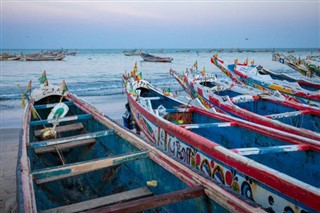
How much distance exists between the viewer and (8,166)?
19.5 ft

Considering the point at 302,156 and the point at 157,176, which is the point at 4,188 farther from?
the point at 302,156

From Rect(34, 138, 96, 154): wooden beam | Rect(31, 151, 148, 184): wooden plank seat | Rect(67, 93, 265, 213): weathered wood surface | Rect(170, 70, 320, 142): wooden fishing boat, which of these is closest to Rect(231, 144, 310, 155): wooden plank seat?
Rect(170, 70, 320, 142): wooden fishing boat

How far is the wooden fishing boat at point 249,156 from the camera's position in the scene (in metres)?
2.55

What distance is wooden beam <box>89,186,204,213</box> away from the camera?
6.97 ft

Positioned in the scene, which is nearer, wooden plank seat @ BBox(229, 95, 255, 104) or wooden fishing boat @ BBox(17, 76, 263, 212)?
wooden fishing boat @ BBox(17, 76, 263, 212)

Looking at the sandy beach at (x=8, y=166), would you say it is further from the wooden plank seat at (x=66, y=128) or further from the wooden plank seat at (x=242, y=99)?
the wooden plank seat at (x=242, y=99)

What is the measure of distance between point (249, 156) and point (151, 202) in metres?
2.57

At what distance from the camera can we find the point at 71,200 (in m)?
4.05

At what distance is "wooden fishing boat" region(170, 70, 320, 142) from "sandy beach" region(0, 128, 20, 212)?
4.69 metres

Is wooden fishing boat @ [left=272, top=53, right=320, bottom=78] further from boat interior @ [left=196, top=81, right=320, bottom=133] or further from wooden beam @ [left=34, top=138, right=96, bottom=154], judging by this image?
wooden beam @ [left=34, top=138, right=96, bottom=154]

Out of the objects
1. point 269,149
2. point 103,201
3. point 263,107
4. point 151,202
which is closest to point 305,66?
point 263,107

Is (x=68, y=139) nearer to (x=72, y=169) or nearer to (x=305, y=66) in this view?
(x=72, y=169)

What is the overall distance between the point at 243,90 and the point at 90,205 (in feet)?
22.1

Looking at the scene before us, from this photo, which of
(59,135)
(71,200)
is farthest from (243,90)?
(71,200)
